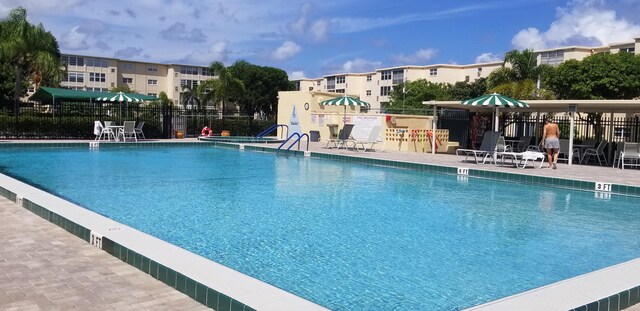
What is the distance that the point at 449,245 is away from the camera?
6582 millimetres

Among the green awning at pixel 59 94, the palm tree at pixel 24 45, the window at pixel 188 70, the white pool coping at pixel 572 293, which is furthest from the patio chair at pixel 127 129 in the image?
the window at pixel 188 70

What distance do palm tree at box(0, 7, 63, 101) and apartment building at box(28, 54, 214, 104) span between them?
48881mm

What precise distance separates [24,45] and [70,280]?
2374cm

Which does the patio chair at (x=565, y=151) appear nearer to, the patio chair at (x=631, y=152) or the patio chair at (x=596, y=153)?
the patio chair at (x=596, y=153)

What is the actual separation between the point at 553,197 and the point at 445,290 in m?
6.95

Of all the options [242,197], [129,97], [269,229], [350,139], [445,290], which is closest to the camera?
[445,290]

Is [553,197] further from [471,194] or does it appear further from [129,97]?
[129,97]

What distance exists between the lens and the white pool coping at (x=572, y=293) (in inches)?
146

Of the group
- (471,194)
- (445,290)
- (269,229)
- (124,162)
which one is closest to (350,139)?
(124,162)

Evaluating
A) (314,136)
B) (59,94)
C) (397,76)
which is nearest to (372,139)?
(314,136)

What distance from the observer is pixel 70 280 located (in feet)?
13.2

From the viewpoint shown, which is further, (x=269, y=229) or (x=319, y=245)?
(x=269, y=229)

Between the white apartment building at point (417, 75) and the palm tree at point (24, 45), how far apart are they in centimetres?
3975

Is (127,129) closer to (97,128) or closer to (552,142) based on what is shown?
(97,128)
